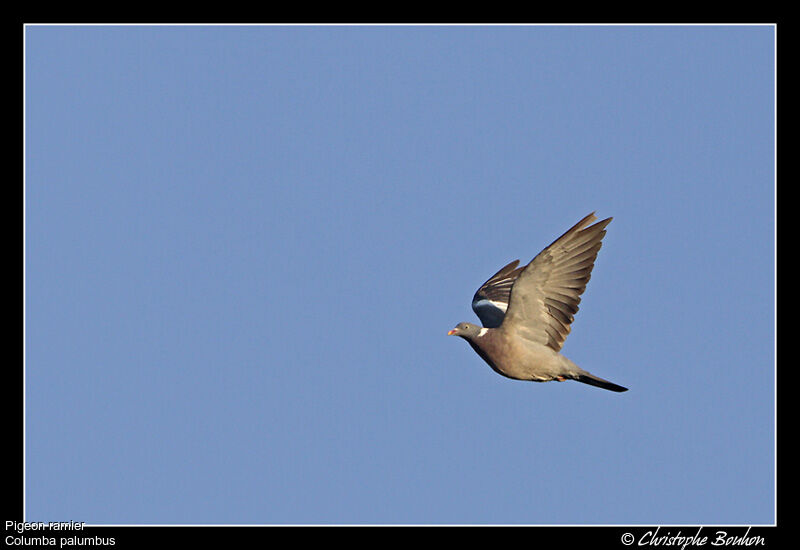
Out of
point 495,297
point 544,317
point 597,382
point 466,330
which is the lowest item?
point 597,382

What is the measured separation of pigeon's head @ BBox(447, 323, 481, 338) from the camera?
23703mm

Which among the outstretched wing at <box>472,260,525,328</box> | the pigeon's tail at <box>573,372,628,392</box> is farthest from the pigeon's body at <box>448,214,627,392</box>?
the outstretched wing at <box>472,260,525,328</box>

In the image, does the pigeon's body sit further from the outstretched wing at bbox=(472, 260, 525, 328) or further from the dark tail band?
the outstretched wing at bbox=(472, 260, 525, 328)

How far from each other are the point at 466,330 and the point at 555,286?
1.73m

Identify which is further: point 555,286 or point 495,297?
point 495,297

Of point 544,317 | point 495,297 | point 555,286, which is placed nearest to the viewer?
point 555,286

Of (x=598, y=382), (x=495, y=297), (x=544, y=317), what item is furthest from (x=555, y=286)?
(x=495, y=297)

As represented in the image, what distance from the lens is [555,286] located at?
22781mm

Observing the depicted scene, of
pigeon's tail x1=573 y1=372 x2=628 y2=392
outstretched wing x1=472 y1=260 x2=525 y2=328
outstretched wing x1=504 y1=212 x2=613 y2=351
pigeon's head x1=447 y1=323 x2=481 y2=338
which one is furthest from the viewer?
outstretched wing x1=472 y1=260 x2=525 y2=328

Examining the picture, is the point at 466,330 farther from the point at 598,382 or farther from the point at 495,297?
the point at 495,297

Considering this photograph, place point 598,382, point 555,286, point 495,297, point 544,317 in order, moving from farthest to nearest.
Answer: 1. point 495,297
2. point 598,382
3. point 544,317
4. point 555,286

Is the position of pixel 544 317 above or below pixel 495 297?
below
